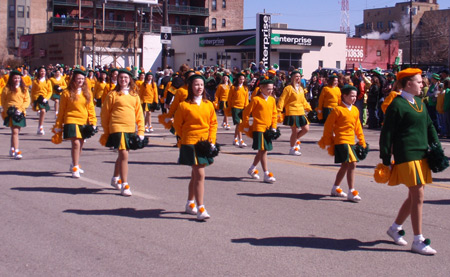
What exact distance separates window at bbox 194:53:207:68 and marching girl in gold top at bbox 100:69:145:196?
50393 millimetres

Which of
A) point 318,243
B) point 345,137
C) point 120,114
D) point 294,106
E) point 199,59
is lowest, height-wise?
point 318,243

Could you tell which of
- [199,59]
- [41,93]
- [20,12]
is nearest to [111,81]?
[41,93]

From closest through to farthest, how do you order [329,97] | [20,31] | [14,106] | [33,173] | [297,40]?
[33,173] < [14,106] < [329,97] < [297,40] < [20,31]

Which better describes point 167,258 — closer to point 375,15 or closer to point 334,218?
point 334,218

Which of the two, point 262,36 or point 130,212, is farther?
point 262,36

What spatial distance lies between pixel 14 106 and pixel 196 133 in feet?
20.4

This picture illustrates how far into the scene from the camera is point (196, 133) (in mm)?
7305

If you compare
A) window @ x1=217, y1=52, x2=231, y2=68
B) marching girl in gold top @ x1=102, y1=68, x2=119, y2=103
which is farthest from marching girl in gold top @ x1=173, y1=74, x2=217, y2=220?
window @ x1=217, y1=52, x2=231, y2=68

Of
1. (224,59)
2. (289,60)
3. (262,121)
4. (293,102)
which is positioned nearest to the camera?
(262,121)

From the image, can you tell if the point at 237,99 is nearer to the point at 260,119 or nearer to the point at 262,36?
the point at 260,119

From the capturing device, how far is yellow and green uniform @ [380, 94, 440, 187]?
591 cm

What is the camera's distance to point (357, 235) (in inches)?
268

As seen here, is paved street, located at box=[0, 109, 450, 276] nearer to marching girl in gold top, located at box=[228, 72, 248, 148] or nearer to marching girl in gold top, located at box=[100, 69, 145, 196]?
marching girl in gold top, located at box=[100, 69, 145, 196]

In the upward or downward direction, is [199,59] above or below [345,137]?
above
